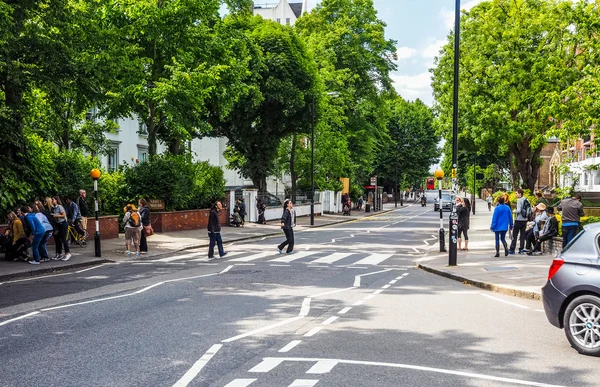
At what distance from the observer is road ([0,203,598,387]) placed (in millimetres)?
6309

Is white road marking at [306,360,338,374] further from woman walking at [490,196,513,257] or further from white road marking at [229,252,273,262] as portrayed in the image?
woman walking at [490,196,513,257]

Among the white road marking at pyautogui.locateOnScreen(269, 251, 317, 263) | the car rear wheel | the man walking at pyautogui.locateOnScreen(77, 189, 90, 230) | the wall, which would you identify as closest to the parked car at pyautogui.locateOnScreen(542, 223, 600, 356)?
the car rear wheel

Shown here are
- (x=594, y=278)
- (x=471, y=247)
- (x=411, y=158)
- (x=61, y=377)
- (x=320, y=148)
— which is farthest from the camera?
(x=411, y=158)

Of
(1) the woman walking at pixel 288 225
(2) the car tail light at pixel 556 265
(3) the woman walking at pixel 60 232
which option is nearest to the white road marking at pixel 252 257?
(1) the woman walking at pixel 288 225

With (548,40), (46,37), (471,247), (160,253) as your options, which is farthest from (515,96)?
(46,37)

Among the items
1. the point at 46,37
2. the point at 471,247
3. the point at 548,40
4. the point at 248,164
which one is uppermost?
the point at 548,40

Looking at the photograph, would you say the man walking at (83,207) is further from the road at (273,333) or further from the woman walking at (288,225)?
the road at (273,333)

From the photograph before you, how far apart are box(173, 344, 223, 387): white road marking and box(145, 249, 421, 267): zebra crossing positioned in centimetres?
1030

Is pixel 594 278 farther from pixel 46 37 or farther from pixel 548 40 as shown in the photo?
pixel 548 40

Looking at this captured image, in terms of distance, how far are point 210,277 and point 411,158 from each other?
77530 mm

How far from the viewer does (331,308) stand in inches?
416

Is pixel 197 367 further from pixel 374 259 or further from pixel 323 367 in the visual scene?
pixel 374 259

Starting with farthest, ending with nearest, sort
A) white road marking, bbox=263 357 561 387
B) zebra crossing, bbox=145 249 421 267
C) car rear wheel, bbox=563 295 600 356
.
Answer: zebra crossing, bbox=145 249 421 267 → car rear wheel, bbox=563 295 600 356 → white road marking, bbox=263 357 561 387

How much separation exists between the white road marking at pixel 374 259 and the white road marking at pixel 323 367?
11.8 m
